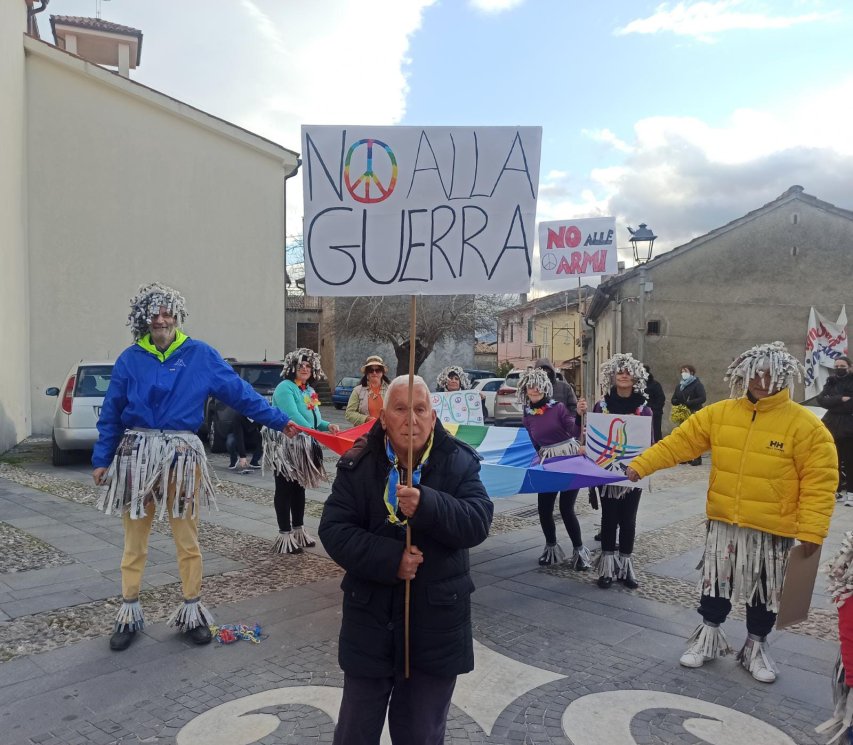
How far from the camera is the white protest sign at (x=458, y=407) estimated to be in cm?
802

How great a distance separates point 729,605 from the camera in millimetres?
4289

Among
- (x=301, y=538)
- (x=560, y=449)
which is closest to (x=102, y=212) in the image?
(x=301, y=538)

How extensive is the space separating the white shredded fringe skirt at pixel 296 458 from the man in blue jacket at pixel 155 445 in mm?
1910

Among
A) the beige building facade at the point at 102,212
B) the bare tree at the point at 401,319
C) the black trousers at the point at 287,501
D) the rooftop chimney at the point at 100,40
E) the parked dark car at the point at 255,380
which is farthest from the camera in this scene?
the bare tree at the point at 401,319

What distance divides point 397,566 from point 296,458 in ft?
13.2

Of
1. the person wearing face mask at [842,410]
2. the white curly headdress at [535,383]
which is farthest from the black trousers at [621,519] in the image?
the person wearing face mask at [842,410]

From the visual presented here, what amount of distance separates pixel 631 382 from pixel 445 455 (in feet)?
11.6

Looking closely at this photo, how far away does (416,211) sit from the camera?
3.55 meters

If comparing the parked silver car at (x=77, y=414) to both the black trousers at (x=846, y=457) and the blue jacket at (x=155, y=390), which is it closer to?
the blue jacket at (x=155, y=390)

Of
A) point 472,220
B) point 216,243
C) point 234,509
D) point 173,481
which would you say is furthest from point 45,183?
point 472,220

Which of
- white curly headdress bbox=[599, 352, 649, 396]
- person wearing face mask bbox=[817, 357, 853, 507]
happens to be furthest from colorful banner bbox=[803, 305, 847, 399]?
white curly headdress bbox=[599, 352, 649, 396]

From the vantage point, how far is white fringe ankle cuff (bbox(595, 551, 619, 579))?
571 cm

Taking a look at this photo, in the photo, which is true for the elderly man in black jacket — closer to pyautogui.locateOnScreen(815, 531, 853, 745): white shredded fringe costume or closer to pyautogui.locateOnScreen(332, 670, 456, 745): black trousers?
pyautogui.locateOnScreen(332, 670, 456, 745): black trousers

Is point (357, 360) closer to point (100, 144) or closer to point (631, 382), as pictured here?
point (100, 144)
